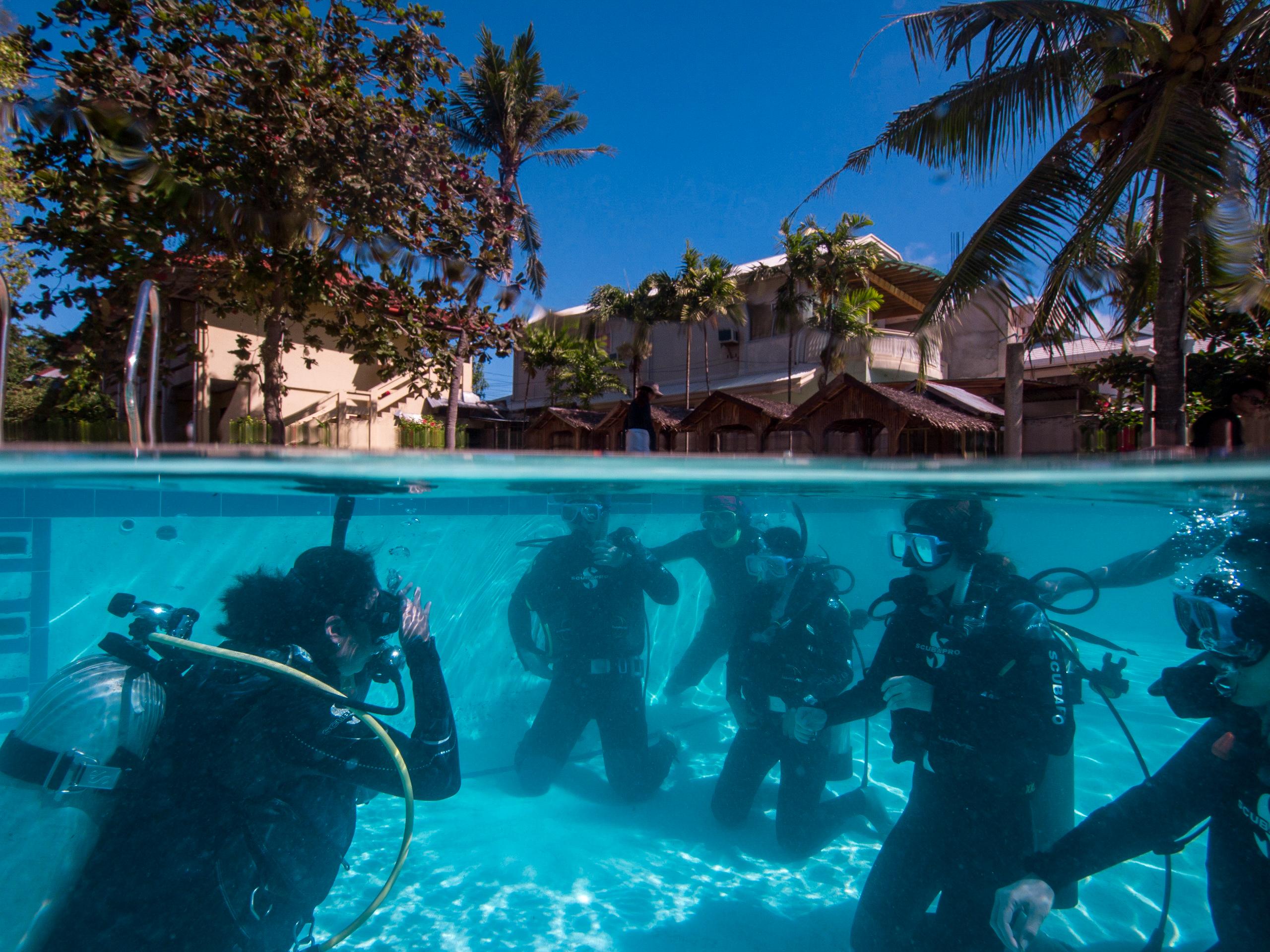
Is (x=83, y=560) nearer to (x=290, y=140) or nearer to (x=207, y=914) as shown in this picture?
(x=207, y=914)

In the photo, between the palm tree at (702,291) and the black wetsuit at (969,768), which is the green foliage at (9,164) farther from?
the palm tree at (702,291)

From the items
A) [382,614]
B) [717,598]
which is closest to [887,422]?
[717,598]

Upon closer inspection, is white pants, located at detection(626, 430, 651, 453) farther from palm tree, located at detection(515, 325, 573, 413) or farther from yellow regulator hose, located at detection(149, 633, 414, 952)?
palm tree, located at detection(515, 325, 573, 413)

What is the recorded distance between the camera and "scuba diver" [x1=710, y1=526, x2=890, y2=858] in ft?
17.0

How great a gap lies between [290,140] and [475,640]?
893 cm

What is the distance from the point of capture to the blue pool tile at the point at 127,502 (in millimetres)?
6234

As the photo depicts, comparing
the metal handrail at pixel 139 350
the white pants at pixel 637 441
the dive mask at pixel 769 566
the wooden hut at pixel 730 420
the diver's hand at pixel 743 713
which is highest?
the wooden hut at pixel 730 420

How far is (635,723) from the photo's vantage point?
5.62 metres

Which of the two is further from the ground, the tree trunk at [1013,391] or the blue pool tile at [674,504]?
the tree trunk at [1013,391]

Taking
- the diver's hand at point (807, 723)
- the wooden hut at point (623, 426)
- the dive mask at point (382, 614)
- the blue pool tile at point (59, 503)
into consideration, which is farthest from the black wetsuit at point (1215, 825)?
the wooden hut at point (623, 426)

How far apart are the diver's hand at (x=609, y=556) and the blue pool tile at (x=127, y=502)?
13.0ft

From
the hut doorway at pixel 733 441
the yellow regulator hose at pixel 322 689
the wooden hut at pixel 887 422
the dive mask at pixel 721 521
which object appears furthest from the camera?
the hut doorway at pixel 733 441

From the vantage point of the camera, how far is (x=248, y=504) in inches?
277

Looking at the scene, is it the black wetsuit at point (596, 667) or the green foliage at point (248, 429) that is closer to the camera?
the black wetsuit at point (596, 667)
